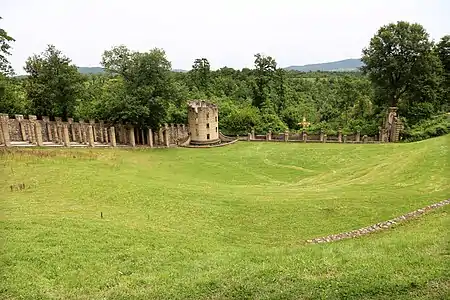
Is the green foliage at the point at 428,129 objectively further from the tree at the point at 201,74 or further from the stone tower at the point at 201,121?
the tree at the point at 201,74

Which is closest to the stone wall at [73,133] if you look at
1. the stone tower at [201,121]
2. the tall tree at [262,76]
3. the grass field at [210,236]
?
the stone tower at [201,121]

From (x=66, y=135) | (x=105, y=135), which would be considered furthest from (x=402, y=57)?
(x=66, y=135)

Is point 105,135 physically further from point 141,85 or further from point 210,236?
point 210,236

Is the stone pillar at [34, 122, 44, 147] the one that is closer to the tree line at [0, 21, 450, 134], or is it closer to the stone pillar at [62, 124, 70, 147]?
the stone pillar at [62, 124, 70, 147]

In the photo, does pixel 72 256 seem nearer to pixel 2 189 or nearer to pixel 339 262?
pixel 339 262

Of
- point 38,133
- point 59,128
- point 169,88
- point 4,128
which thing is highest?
point 169,88

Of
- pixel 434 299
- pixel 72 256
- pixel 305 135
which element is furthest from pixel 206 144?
pixel 434 299

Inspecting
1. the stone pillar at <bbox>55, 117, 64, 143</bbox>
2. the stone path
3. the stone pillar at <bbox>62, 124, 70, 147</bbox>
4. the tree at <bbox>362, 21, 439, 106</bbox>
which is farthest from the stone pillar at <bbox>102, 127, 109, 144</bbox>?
the tree at <bbox>362, 21, 439, 106</bbox>

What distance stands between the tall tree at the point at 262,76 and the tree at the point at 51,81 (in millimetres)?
36505

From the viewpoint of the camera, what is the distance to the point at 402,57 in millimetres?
42844

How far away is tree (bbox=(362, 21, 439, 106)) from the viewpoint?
1655 inches

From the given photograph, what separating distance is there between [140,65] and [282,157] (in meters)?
18.6

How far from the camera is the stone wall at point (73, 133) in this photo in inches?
1192

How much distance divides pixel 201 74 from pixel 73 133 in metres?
43.0
